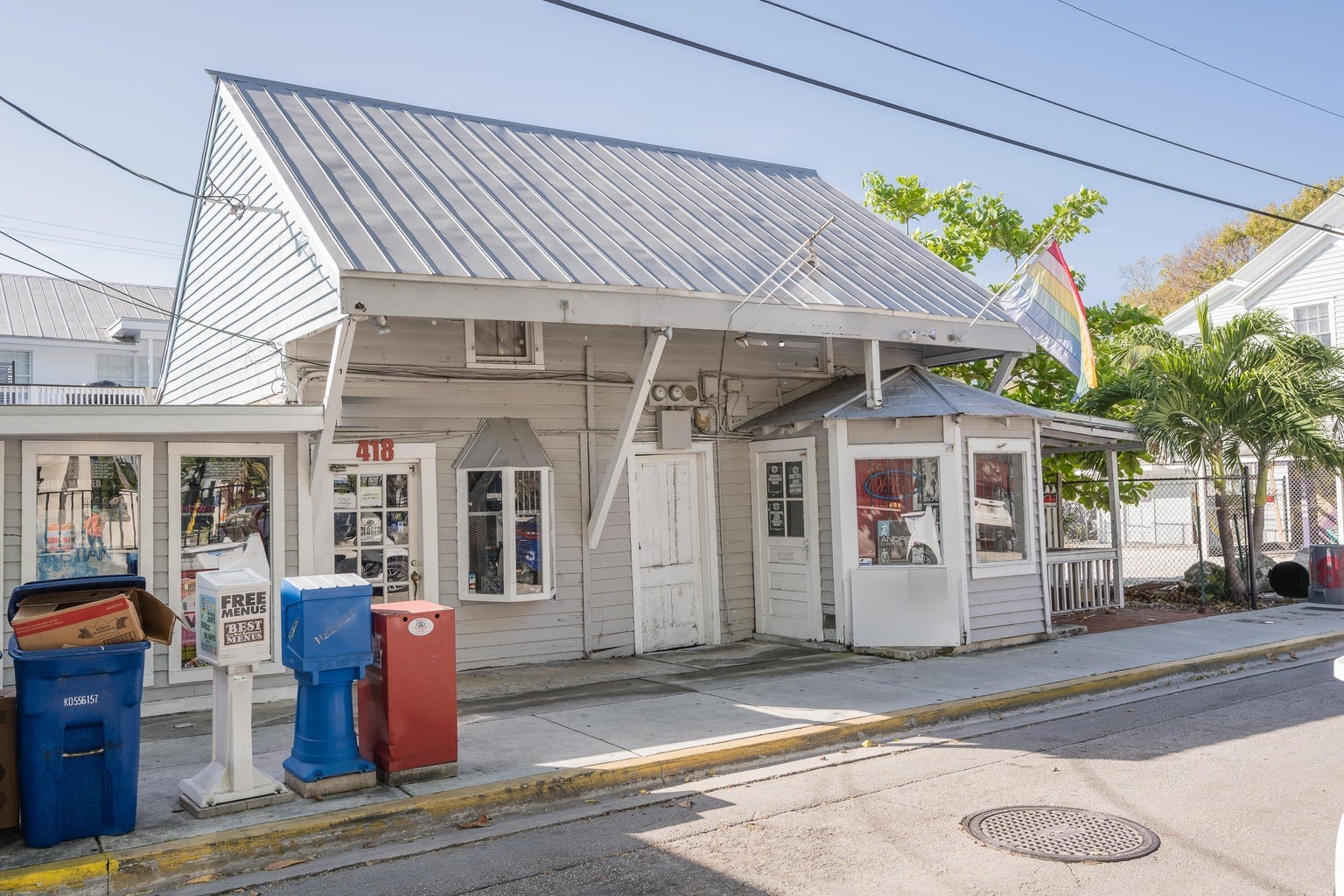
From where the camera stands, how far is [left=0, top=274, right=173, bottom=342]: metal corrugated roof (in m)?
28.5

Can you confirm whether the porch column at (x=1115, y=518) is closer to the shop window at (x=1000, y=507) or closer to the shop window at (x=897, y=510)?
the shop window at (x=1000, y=507)

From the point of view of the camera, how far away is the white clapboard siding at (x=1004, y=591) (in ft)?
37.3

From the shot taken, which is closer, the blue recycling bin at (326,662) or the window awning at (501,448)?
the blue recycling bin at (326,662)

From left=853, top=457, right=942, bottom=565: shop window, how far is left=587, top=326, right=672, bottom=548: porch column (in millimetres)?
2664

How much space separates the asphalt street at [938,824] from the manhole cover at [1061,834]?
82mm

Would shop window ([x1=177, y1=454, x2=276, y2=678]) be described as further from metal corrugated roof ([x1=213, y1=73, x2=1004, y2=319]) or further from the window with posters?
metal corrugated roof ([x1=213, y1=73, x2=1004, y2=319])

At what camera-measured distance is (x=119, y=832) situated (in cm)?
550

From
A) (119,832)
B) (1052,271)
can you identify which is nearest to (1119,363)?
(1052,271)

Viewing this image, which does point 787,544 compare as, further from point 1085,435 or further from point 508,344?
point 1085,435

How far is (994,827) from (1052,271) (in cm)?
808

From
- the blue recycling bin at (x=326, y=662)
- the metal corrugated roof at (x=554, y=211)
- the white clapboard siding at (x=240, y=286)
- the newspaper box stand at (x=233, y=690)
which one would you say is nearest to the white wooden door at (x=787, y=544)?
the metal corrugated roof at (x=554, y=211)

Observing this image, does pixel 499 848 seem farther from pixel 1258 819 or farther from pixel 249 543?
pixel 249 543

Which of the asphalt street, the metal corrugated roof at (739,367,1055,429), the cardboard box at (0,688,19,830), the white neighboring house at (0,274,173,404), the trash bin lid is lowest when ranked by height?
the asphalt street

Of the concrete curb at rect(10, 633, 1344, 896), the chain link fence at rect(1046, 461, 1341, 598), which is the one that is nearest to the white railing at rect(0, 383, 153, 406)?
the concrete curb at rect(10, 633, 1344, 896)
